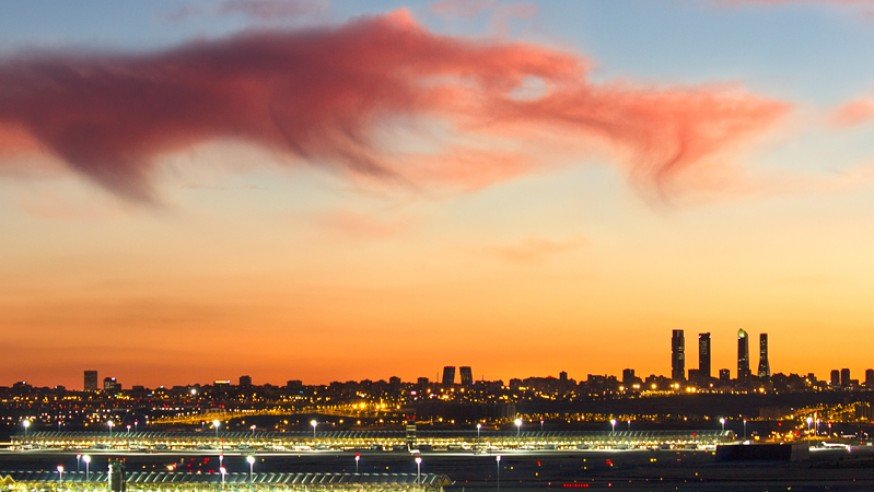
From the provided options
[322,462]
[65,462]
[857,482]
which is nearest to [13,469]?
[65,462]

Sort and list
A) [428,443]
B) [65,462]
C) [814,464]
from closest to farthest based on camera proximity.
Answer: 1. [814,464]
2. [65,462]
3. [428,443]

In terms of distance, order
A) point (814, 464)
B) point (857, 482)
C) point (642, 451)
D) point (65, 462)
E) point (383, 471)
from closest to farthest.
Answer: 1. point (857, 482)
2. point (383, 471)
3. point (814, 464)
4. point (65, 462)
5. point (642, 451)

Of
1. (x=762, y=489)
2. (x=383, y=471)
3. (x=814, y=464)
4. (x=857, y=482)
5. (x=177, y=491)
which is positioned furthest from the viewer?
(x=814, y=464)

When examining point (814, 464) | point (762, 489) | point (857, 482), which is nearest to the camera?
point (762, 489)

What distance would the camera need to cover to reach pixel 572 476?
124 meters

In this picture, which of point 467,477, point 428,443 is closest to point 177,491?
point 467,477

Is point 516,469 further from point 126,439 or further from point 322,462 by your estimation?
point 126,439

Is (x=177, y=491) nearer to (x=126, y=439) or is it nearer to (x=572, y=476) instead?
(x=572, y=476)

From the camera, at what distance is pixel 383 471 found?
13275 cm

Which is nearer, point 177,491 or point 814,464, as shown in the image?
point 177,491

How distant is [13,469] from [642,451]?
6608 centimetres

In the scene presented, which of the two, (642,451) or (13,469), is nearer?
(13,469)

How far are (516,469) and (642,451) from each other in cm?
3998

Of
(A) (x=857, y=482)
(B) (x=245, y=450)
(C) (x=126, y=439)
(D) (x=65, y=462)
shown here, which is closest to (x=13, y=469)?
(D) (x=65, y=462)
